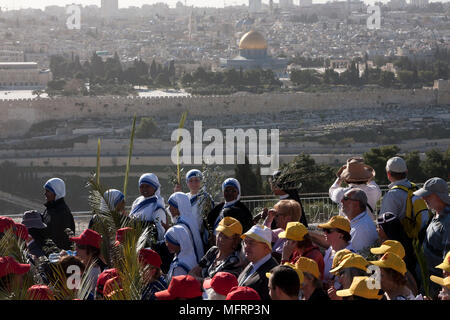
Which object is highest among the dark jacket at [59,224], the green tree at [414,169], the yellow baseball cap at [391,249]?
the yellow baseball cap at [391,249]

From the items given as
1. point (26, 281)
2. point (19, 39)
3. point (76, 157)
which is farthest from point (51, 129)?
point (19, 39)

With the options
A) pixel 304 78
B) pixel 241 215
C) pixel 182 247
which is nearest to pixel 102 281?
pixel 182 247

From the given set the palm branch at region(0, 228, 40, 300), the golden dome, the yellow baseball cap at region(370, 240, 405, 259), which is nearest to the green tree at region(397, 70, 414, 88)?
the golden dome

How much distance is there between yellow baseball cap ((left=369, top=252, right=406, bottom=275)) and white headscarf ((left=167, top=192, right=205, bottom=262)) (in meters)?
1.04

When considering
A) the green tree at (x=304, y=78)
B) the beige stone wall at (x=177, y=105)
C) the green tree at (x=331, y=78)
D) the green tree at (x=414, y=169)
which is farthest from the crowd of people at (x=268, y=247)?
the green tree at (x=304, y=78)

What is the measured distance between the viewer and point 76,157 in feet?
77.5

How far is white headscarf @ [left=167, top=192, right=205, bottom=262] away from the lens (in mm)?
4027

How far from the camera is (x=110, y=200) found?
415 centimetres

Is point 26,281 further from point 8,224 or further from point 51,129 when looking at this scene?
point 51,129

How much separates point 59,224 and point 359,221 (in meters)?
1.38

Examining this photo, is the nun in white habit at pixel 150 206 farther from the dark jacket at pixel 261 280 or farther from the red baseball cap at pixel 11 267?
the red baseball cap at pixel 11 267

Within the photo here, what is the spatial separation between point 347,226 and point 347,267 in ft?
1.51

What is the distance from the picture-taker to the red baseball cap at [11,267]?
3164 mm

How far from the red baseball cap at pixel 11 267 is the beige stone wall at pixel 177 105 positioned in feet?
89.9
